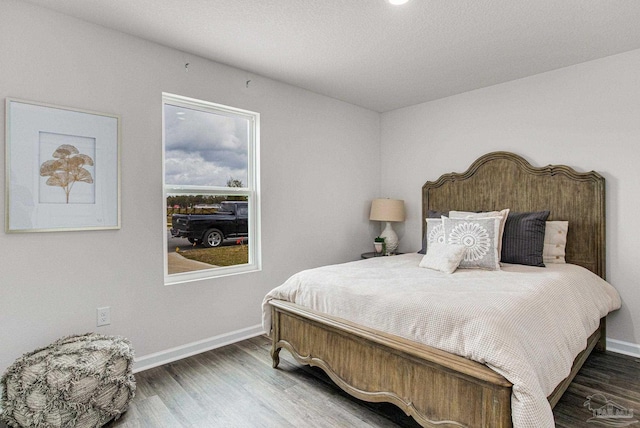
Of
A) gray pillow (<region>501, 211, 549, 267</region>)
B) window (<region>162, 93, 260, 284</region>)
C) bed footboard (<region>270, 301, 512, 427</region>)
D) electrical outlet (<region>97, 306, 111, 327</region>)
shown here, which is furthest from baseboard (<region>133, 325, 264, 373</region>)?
gray pillow (<region>501, 211, 549, 267</region>)

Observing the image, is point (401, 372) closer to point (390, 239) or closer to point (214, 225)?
point (214, 225)

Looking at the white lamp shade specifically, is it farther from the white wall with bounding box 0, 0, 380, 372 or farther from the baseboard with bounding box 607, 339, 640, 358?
the baseboard with bounding box 607, 339, 640, 358

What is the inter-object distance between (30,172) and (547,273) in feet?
11.3

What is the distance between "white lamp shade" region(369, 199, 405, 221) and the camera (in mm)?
4098

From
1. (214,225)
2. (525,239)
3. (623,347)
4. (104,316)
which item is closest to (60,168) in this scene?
(104,316)

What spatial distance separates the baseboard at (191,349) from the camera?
2.62 meters

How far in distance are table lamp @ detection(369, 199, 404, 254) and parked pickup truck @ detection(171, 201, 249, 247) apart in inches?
62.5

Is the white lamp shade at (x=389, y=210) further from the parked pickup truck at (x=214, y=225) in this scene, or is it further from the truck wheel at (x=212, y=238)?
the truck wheel at (x=212, y=238)

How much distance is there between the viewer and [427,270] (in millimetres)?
2645

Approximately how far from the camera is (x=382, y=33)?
2.55 metres

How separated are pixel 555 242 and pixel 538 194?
486 mm

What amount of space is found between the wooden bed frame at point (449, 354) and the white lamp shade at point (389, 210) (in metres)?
0.28

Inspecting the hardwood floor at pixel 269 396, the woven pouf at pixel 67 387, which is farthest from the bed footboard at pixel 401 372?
the woven pouf at pixel 67 387

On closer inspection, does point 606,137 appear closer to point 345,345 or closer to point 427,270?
point 427,270
